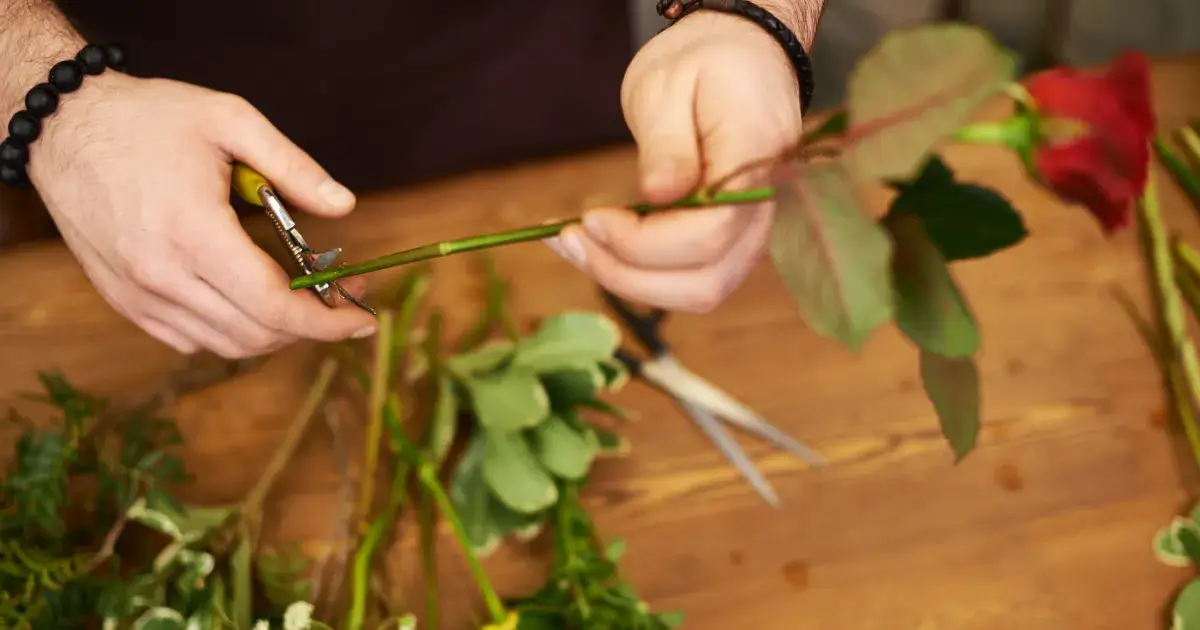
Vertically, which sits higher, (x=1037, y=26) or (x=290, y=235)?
(x=290, y=235)

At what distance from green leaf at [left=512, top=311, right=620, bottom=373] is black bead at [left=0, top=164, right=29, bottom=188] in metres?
0.31

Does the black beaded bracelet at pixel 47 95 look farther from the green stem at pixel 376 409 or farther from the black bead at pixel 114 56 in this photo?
the green stem at pixel 376 409

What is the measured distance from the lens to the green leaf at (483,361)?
0.50 m

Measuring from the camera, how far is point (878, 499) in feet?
1.79

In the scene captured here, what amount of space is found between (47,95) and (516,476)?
0.33m

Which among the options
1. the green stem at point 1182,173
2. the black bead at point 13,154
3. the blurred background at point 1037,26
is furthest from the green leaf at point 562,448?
the blurred background at point 1037,26

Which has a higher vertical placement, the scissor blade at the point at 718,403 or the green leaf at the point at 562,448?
the green leaf at the point at 562,448

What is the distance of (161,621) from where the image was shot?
1.30ft

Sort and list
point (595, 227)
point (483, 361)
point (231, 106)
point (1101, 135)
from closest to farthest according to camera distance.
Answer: point (1101, 135)
point (595, 227)
point (231, 106)
point (483, 361)

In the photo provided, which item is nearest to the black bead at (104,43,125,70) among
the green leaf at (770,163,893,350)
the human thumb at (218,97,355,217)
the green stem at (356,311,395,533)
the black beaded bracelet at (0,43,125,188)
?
the black beaded bracelet at (0,43,125,188)

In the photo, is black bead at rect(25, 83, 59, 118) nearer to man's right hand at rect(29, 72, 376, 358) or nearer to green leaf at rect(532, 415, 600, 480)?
man's right hand at rect(29, 72, 376, 358)

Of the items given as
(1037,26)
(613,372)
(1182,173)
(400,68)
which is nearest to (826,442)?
(613,372)

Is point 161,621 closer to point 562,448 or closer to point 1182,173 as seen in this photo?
point 562,448

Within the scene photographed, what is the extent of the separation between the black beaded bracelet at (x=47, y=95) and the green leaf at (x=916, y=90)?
0.44 meters
